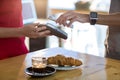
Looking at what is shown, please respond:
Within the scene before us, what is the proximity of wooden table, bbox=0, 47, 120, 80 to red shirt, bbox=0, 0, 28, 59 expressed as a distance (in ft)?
0.41

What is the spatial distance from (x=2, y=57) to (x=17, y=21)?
0.96 ft

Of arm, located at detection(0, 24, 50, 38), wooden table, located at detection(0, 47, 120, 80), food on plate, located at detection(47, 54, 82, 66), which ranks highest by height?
arm, located at detection(0, 24, 50, 38)

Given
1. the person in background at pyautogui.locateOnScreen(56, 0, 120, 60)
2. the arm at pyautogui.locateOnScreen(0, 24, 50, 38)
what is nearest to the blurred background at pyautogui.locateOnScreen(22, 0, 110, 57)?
the person in background at pyautogui.locateOnScreen(56, 0, 120, 60)

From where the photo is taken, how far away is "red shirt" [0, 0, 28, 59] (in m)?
1.78

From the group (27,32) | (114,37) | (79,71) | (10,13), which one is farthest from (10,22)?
(114,37)

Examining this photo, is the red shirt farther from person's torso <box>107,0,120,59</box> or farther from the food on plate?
person's torso <box>107,0,120,59</box>

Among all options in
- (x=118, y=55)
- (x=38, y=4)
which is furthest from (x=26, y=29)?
(x=38, y=4)

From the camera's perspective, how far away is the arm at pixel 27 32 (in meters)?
1.60

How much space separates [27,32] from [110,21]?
632mm

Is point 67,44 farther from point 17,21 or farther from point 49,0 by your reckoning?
point 17,21

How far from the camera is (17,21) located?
6.08 feet

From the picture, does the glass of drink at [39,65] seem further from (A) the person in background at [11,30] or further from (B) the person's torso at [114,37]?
(B) the person's torso at [114,37]

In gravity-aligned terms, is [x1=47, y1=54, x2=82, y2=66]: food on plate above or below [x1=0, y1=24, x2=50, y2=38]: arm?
below

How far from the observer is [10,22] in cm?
181
